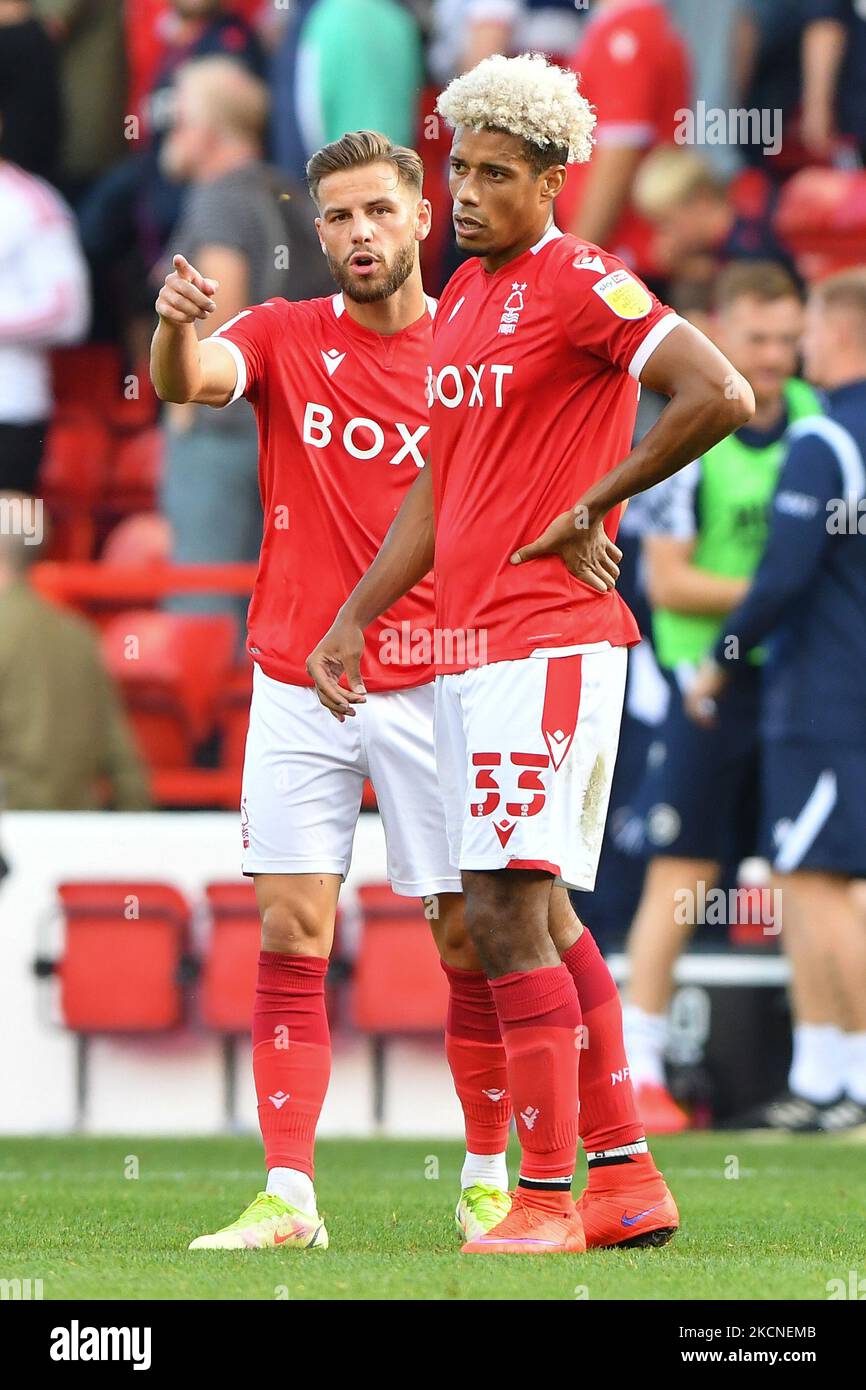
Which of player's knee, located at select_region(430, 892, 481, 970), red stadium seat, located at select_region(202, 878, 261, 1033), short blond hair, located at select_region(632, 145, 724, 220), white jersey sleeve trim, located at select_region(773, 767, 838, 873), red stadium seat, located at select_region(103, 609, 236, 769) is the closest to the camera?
player's knee, located at select_region(430, 892, 481, 970)

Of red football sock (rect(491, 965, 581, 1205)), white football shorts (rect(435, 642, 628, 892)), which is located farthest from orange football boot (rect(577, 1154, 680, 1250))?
white football shorts (rect(435, 642, 628, 892))

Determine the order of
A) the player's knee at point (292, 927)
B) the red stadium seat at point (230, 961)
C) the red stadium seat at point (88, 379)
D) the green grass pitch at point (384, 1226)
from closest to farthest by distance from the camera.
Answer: the green grass pitch at point (384, 1226) → the player's knee at point (292, 927) → the red stadium seat at point (230, 961) → the red stadium seat at point (88, 379)

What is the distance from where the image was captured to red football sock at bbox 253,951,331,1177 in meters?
4.91

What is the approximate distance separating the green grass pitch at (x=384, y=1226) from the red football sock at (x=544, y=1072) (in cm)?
19

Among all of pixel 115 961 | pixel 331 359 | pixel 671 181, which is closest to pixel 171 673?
pixel 115 961

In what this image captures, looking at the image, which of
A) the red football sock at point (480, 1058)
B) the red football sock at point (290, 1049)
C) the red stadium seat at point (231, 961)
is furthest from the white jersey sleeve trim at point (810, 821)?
the red football sock at point (290, 1049)

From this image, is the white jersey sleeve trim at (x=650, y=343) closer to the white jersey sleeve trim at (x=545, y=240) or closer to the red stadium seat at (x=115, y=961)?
the white jersey sleeve trim at (x=545, y=240)

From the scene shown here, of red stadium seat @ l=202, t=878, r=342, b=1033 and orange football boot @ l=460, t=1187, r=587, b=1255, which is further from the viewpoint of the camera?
red stadium seat @ l=202, t=878, r=342, b=1033

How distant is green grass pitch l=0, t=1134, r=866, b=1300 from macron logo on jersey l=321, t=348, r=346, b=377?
1835 millimetres

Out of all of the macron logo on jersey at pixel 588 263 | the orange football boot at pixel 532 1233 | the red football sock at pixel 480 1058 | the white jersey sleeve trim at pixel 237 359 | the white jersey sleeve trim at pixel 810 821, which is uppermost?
the macron logo on jersey at pixel 588 263

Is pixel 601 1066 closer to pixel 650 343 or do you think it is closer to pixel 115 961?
pixel 650 343

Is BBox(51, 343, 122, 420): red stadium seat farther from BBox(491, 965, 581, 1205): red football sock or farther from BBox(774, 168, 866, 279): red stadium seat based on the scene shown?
BBox(491, 965, 581, 1205): red football sock

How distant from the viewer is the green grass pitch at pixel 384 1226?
4000 millimetres
